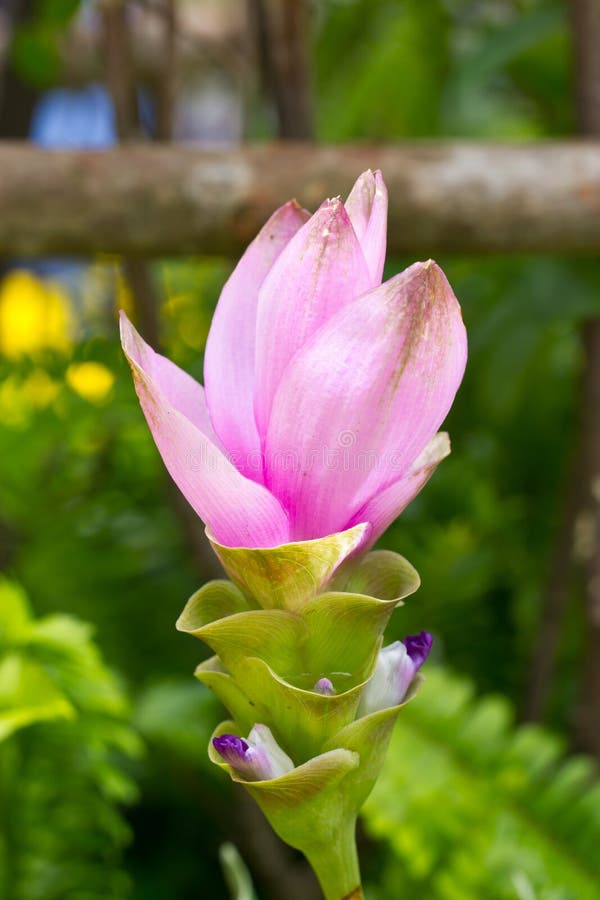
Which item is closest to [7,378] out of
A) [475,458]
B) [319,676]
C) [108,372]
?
[108,372]

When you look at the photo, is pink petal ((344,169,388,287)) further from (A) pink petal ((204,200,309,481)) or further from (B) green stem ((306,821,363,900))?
(B) green stem ((306,821,363,900))

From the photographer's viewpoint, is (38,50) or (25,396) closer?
(38,50)

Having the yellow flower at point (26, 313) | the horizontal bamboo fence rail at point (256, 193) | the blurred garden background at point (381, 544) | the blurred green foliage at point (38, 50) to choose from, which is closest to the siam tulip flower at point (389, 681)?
the blurred garden background at point (381, 544)

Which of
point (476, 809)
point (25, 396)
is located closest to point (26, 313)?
point (25, 396)

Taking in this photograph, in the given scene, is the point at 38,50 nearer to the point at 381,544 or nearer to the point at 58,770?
the point at 381,544

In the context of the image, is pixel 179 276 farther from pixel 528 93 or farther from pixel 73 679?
pixel 73 679

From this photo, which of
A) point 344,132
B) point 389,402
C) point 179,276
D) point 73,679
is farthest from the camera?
point 179,276

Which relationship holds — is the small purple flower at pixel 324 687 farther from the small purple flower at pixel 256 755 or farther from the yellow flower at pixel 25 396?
the yellow flower at pixel 25 396
